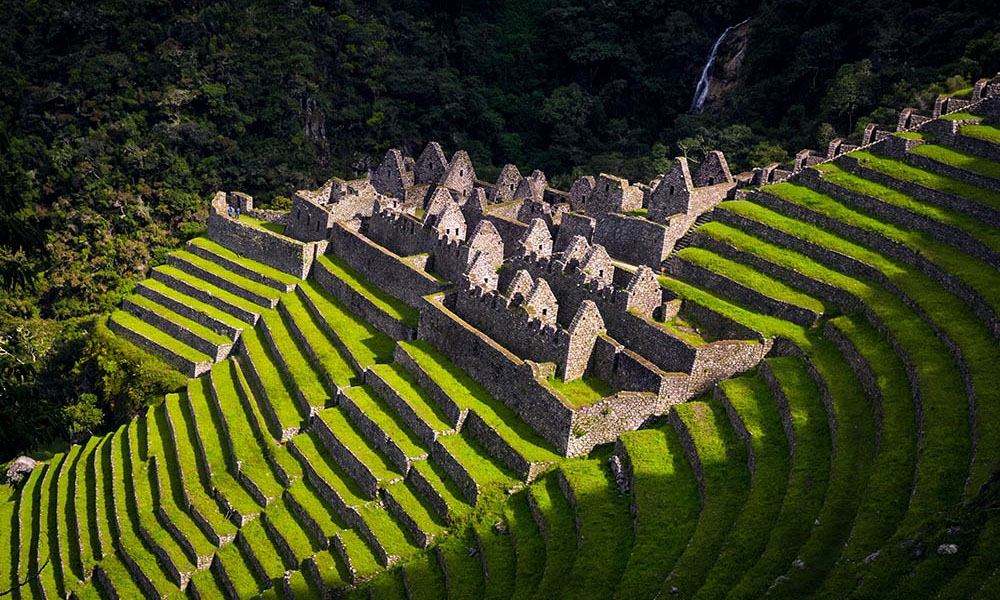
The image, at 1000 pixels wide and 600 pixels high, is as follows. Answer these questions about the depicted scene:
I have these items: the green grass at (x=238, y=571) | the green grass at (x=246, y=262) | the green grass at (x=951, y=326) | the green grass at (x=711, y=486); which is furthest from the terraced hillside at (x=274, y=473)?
the green grass at (x=951, y=326)

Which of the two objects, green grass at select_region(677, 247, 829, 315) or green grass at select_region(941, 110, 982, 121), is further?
green grass at select_region(941, 110, 982, 121)

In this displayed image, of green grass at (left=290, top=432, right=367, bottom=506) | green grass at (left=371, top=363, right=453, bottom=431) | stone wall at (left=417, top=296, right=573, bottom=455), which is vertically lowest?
green grass at (left=290, top=432, right=367, bottom=506)

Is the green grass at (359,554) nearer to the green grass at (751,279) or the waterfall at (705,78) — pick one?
the green grass at (751,279)

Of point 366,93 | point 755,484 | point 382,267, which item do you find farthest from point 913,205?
point 366,93

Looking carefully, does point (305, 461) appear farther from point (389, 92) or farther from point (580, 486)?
point (389, 92)

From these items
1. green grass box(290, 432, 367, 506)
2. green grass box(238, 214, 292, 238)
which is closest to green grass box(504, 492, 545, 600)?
green grass box(290, 432, 367, 506)

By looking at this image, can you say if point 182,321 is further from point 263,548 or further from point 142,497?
point 263,548

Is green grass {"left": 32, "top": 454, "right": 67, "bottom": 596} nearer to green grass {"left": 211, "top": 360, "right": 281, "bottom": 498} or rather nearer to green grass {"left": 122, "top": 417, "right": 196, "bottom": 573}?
green grass {"left": 122, "top": 417, "right": 196, "bottom": 573}
